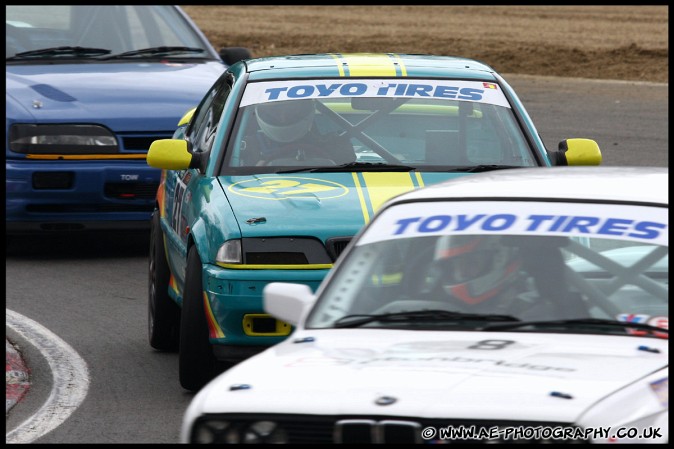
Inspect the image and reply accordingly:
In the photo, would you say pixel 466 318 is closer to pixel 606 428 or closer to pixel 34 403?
pixel 606 428

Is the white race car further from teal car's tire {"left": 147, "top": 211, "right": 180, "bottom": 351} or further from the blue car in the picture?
the blue car

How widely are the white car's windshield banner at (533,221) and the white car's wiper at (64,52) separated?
7.46 metres

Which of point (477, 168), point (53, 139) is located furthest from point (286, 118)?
point (53, 139)

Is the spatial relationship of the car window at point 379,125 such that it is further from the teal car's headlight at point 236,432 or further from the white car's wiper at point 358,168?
the teal car's headlight at point 236,432

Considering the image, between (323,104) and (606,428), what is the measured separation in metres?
4.52

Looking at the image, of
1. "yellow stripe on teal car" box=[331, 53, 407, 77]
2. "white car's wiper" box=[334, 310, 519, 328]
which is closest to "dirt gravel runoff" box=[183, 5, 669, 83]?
"yellow stripe on teal car" box=[331, 53, 407, 77]

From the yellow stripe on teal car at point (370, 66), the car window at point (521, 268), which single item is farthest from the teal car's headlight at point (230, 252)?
the car window at point (521, 268)

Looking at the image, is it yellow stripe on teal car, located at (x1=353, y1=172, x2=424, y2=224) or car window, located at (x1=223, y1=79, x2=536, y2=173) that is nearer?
yellow stripe on teal car, located at (x1=353, y1=172, x2=424, y2=224)

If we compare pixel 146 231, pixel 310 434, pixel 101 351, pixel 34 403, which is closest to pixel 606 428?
pixel 310 434

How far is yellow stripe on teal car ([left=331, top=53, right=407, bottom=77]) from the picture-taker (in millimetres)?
8484

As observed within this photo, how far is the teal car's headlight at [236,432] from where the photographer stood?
4262 millimetres

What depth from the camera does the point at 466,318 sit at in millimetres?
4930

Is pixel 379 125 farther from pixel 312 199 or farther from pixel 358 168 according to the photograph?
pixel 312 199

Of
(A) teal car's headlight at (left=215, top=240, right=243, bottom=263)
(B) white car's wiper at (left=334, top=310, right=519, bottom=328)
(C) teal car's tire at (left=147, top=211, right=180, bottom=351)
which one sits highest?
(B) white car's wiper at (left=334, top=310, right=519, bottom=328)
